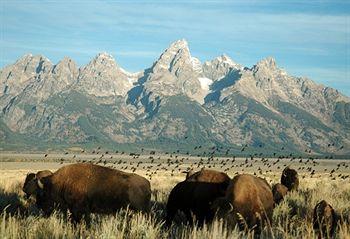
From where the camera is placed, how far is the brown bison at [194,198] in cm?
1325

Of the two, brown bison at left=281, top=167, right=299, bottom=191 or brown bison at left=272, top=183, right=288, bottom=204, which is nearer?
brown bison at left=272, top=183, right=288, bottom=204

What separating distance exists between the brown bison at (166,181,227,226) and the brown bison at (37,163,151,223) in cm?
75

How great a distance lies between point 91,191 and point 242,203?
4.55m

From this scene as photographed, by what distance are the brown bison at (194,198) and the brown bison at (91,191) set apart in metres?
0.75

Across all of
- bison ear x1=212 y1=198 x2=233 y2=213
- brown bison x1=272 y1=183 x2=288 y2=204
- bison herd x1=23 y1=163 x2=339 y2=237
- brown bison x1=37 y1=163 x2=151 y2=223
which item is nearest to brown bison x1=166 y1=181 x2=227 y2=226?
bison herd x1=23 y1=163 x2=339 y2=237

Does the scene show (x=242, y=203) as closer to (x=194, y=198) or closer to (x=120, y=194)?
(x=194, y=198)

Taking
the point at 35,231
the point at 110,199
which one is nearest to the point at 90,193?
the point at 110,199

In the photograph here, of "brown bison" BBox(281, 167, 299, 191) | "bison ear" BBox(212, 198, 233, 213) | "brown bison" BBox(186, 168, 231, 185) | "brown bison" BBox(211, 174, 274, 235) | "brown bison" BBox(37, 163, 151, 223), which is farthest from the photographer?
"brown bison" BBox(281, 167, 299, 191)

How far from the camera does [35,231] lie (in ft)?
32.7

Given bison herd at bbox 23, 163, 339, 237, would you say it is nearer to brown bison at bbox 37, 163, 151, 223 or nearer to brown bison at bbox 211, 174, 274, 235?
brown bison at bbox 37, 163, 151, 223

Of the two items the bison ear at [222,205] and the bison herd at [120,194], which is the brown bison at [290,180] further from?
the bison ear at [222,205]

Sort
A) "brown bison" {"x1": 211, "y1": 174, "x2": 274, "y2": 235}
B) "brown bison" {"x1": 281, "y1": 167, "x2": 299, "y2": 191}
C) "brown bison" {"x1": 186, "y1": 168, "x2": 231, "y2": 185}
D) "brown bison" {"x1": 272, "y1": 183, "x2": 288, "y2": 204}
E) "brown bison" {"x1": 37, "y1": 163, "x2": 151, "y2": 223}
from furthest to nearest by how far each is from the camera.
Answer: "brown bison" {"x1": 281, "y1": 167, "x2": 299, "y2": 191}
"brown bison" {"x1": 272, "y1": 183, "x2": 288, "y2": 204}
"brown bison" {"x1": 186, "y1": 168, "x2": 231, "y2": 185}
"brown bison" {"x1": 37, "y1": 163, "x2": 151, "y2": 223}
"brown bison" {"x1": 211, "y1": 174, "x2": 274, "y2": 235}

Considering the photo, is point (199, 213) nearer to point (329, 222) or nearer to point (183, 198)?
point (183, 198)

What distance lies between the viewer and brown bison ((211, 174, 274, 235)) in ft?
34.4
